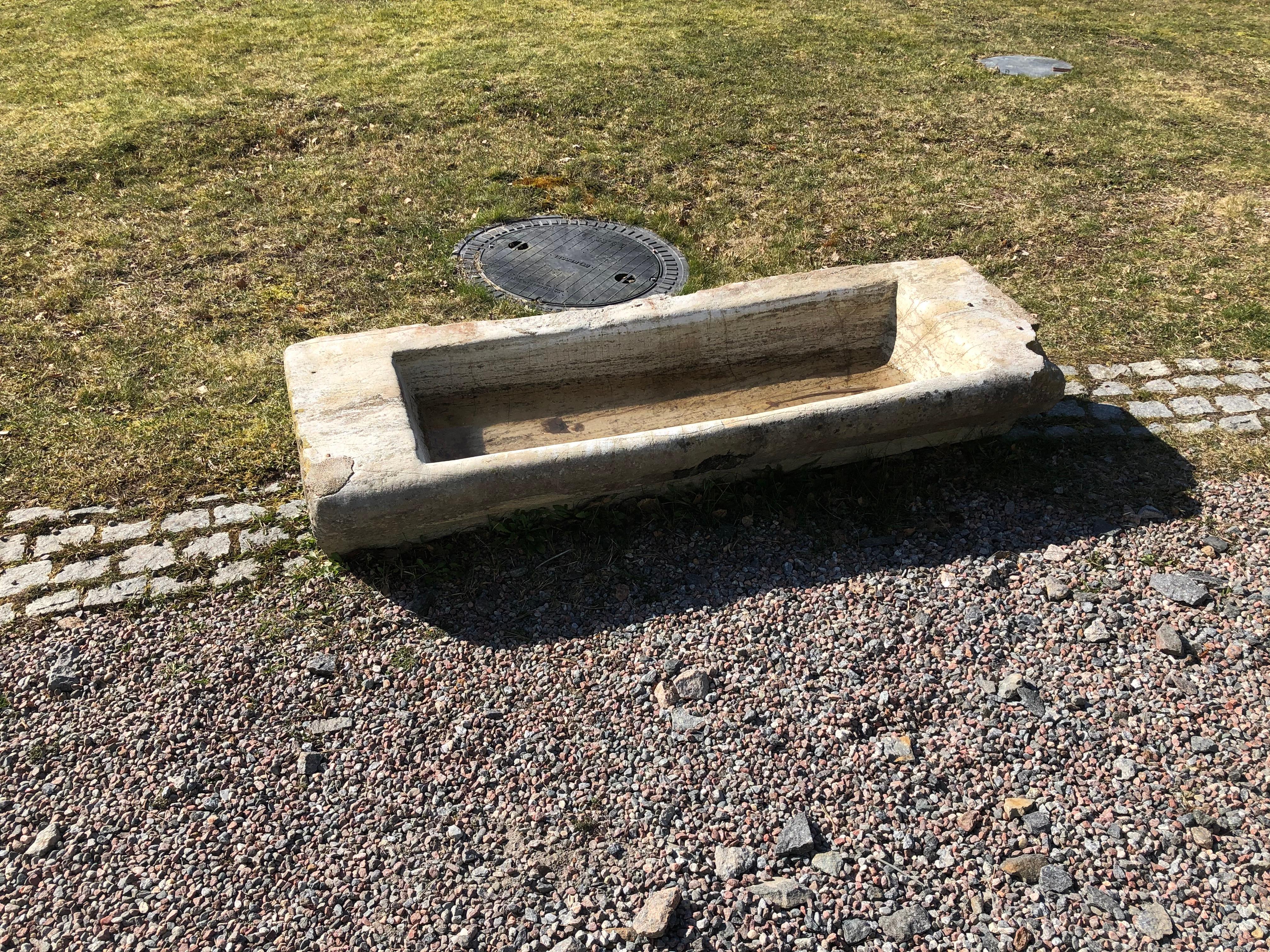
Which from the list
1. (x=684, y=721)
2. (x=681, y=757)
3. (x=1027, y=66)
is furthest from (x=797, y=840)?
(x=1027, y=66)

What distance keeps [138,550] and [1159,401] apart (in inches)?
205

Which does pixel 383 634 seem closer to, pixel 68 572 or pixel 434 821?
pixel 434 821

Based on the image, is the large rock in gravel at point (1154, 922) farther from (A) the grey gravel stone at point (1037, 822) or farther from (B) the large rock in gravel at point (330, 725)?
(B) the large rock in gravel at point (330, 725)

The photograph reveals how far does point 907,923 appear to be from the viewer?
2811 millimetres

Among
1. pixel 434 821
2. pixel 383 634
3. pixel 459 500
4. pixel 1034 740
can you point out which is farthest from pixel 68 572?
pixel 1034 740

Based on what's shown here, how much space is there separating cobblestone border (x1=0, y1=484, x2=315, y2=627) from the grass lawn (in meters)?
0.19

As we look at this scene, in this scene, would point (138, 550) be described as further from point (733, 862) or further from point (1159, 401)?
point (1159, 401)

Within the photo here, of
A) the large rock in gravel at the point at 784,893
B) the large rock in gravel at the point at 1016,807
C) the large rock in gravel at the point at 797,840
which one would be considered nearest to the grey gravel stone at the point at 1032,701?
the large rock in gravel at the point at 1016,807

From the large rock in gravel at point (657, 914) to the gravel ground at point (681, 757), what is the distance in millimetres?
20

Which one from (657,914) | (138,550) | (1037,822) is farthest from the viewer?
(138,550)

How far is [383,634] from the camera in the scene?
3691 millimetres

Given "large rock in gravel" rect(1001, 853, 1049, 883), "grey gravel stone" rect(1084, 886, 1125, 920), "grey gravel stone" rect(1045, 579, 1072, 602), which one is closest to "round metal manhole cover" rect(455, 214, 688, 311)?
"grey gravel stone" rect(1045, 579, 1072, 602)

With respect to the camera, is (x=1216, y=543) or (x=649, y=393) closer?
(x=1216, y=543)

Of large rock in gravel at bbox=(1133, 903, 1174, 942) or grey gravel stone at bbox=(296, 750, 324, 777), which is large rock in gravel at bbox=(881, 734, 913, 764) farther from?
grey gravel stone at bbox=(296, 750, 324, 777)
